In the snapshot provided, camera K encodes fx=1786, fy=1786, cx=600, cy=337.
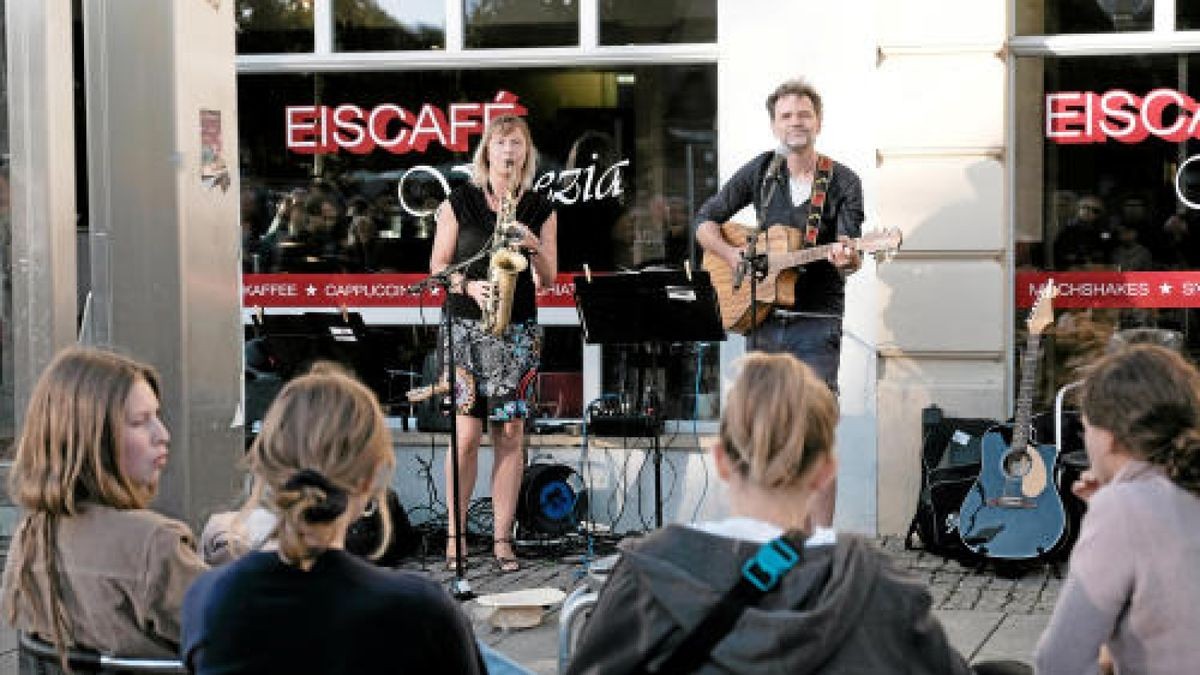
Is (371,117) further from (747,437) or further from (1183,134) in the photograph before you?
(747,437)

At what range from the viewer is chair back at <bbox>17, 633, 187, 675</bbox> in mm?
3389

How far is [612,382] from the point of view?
9211 millimetres

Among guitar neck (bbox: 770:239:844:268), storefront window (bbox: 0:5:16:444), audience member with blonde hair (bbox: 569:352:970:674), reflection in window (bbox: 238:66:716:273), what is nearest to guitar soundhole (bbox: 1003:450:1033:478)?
guitar neck (bbox: 770:239:844:268)

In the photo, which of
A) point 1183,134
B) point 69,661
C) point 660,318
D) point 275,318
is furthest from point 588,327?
point 69,661

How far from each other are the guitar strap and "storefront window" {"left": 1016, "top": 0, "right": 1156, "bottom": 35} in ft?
5.70

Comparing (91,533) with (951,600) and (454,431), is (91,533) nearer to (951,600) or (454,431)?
(454,431)

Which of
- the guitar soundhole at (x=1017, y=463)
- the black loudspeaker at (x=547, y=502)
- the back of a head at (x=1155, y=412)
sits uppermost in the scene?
the back of a head at (x=1155, y=412)

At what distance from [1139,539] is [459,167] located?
632 cm

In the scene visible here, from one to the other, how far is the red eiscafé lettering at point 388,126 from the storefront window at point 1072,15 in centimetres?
256

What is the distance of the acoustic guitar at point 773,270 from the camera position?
7504mm

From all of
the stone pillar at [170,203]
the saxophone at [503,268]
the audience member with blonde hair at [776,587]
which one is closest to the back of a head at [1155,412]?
the audience member with blonde hair at [776,587]

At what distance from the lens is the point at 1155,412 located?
3527 millimetres

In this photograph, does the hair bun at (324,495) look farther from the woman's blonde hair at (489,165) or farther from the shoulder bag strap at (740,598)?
the woman's blonde hair at (489,165)

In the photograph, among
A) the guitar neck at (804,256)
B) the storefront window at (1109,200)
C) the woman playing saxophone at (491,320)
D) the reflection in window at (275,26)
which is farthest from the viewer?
the reflection in window at (275,26)
